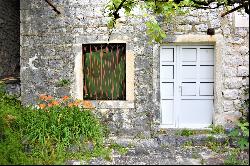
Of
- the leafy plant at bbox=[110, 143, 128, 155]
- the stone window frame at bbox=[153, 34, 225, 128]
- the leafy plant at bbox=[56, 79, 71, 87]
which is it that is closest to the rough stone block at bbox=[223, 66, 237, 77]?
the stone window frame at bbox=[153, 34, 225, 128]

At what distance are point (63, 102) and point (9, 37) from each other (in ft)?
9.91

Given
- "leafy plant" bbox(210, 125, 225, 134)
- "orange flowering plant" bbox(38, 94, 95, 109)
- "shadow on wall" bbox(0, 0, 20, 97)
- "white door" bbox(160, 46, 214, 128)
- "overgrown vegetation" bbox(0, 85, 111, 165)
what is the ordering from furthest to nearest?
"shadow on wall" bbox(0, 0, 20, 97) → "white door" bbox(160, 46, 214, 128) → "leafy plant" bbox(210, 125, 225, 134) → "orange flowering plant" bbox(38, 94, 95, 109) → "overgrown vegetation" bbox(0, 85, 111, 165)

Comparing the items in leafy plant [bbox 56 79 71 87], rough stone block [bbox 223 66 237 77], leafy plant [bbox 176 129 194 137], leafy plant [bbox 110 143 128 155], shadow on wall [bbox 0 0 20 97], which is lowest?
leafy plant [bbox 110 143 128 155]

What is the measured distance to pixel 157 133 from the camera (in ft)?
24.2

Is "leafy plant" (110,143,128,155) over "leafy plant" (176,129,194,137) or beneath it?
beneath

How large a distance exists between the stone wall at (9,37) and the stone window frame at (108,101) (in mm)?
2318

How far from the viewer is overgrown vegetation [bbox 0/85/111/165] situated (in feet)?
18.4

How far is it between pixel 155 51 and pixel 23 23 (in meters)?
2.57

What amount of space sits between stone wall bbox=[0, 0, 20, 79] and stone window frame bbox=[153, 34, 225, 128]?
11.6ft

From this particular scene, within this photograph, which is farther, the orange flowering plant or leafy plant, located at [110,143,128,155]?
the orange flowering plant

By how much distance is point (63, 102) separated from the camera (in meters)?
7.38

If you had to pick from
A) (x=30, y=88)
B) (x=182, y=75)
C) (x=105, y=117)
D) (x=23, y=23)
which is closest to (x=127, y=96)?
(x=105, y=117)

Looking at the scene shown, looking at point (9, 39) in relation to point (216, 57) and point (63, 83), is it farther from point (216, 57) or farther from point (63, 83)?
point (216, 57)

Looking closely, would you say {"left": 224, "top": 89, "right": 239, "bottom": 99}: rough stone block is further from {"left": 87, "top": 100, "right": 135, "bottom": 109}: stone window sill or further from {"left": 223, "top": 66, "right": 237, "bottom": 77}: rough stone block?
{"left": 87, "top": 100, "right": 135, "bottom": 109}: stone window sill
